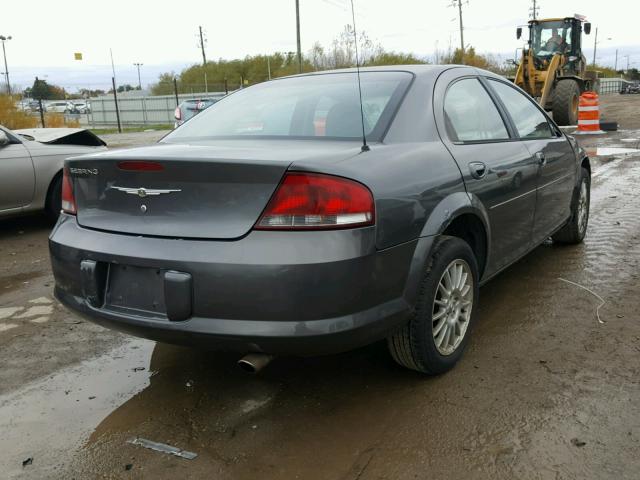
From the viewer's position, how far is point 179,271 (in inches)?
97.3

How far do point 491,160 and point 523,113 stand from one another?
1.06 metres

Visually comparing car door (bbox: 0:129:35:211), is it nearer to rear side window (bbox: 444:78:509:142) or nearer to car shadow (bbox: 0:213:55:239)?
car shadow (bbox: 0:213:55:239)

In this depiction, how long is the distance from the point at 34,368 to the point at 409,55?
169 ft

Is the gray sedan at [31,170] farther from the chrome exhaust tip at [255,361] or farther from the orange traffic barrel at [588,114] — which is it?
the orange traffic barrel at [588,114]

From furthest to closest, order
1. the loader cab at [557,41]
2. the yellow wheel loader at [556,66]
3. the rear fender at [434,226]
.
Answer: the loader cab at [557,41]
the yellow wheel loader at [556,66]
the rear fender at [434,226]

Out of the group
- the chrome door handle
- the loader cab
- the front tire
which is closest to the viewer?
the front tire

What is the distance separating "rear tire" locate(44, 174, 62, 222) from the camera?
7.00 m

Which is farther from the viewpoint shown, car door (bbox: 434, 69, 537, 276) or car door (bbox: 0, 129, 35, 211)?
car door (bbox: 0, 129, 35, 211)

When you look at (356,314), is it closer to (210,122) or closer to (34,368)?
(210,122)

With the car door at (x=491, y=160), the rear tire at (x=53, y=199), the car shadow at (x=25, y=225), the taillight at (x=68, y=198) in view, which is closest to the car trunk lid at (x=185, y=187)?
the taillight at (x=68, y=198)

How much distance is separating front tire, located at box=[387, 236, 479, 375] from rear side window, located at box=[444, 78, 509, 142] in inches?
26.8

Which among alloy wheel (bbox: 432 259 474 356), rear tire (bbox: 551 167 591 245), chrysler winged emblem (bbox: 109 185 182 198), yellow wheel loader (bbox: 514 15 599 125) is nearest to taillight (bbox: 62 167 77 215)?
chrysler winged emblem (bbox: 109 185 182 198)

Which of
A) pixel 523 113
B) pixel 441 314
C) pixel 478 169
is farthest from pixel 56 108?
pixel 441 314

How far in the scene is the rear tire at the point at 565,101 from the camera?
17734mm
